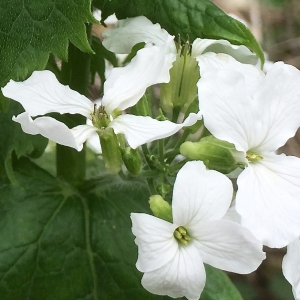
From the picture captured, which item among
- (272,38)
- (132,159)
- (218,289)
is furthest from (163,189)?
(272,38)

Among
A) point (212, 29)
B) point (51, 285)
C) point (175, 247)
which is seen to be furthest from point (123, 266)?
point (212, 29)

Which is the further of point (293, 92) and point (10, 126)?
point (10, 126)

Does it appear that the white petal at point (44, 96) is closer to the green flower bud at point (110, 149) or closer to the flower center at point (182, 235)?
the green flower bud at point (110, 149)

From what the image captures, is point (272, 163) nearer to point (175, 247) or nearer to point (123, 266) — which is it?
point (175, 247)

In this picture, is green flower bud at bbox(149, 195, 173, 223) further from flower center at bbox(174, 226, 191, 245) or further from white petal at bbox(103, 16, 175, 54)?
white petal at bbox(103, 16, 175, 54)

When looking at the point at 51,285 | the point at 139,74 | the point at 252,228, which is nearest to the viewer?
the point at 252,228

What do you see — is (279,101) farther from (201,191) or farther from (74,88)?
(74,88)

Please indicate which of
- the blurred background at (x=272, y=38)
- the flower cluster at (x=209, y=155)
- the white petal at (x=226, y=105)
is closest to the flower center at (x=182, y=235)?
the flower cluster at (x=209, y=155)
